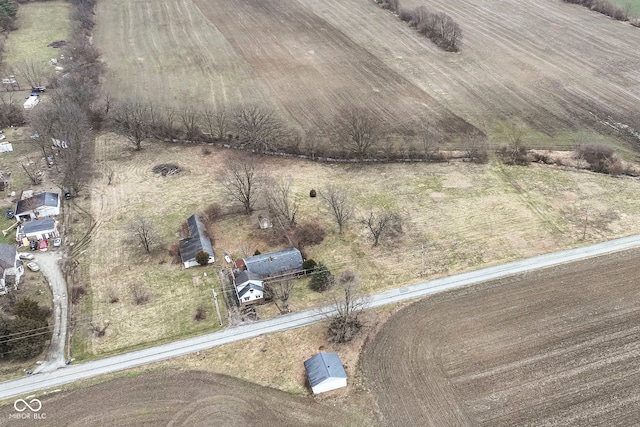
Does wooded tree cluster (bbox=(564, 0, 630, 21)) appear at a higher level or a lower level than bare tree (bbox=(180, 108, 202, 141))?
higher

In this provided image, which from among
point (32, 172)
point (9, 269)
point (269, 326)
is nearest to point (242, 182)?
point (269, 326)

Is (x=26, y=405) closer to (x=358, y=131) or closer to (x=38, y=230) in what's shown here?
(x=38, y=230)

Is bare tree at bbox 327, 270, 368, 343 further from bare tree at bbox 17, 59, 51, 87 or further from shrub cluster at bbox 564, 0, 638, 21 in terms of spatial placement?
shrub cluster at bbox 564, 0, 638, 21

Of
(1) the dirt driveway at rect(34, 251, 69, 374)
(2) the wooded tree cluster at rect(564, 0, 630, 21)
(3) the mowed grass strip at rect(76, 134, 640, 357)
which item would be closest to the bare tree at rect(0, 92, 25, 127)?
(3) the mowed grass strip at rect(76, 134, 640, 357)

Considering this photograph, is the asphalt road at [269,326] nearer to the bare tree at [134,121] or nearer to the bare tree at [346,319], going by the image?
the bare tree at [346,319]

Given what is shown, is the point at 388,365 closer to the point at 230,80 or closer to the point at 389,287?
the point at 389,287

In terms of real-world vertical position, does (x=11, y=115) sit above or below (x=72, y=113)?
below

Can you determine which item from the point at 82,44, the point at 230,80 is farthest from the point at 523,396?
the point at 82,44

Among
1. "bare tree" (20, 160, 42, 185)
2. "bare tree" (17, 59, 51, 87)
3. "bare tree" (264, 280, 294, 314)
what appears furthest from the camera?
"bare tree" (17, 59, 51, 87)
